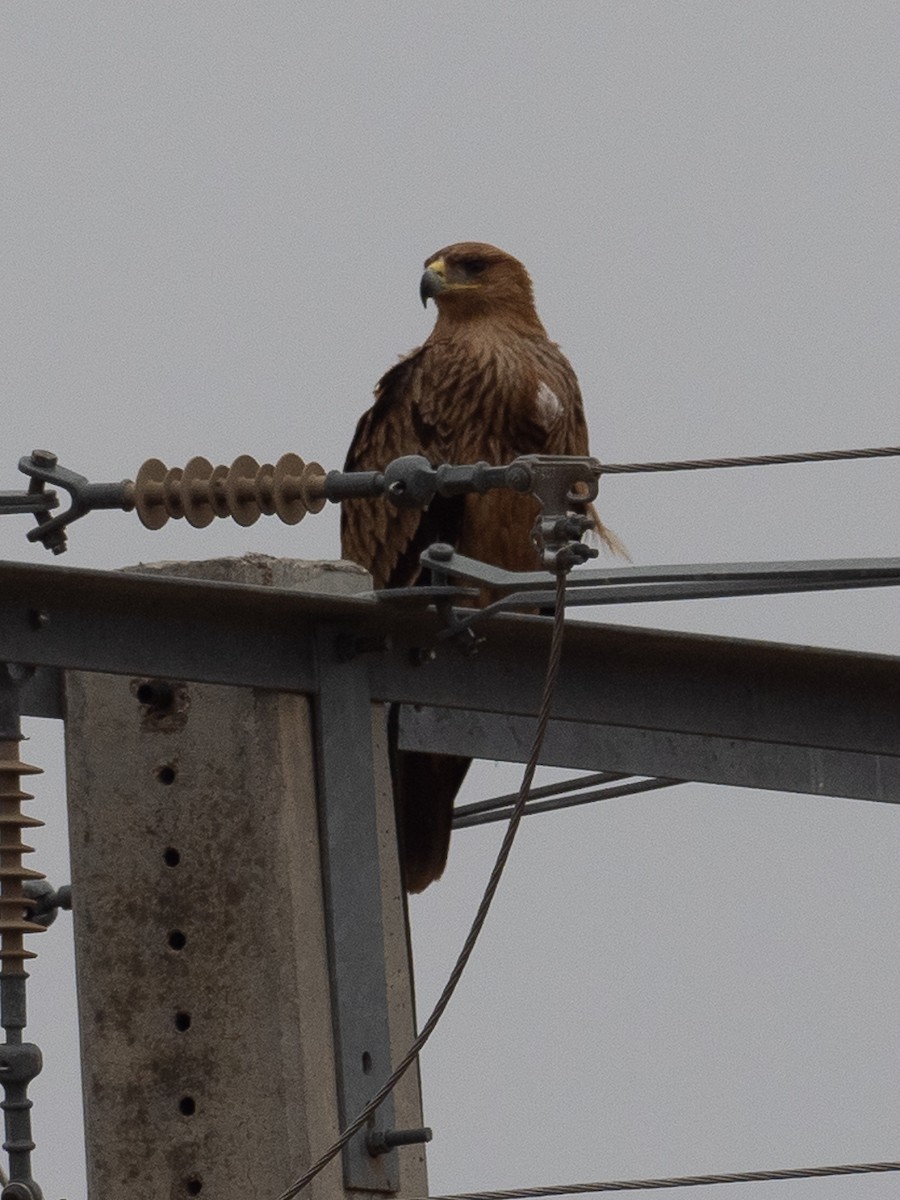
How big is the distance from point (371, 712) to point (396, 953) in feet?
1.36

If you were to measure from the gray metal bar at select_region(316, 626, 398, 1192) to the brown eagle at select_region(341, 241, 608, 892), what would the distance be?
9.89 ft

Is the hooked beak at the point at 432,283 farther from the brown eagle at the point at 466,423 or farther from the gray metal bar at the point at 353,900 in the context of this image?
the gray metal bar at the point at 353,900

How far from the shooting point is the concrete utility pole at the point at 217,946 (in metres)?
4.49

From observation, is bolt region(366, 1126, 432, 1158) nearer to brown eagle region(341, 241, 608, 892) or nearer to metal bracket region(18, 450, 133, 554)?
metal bracket region(18, 450, 133, 554)

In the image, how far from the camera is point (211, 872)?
4605 mm

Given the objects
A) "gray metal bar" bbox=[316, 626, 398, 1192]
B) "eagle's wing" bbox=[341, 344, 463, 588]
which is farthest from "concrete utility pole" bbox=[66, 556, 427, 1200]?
"eagle's wing" bbox=[341, 344, 463, 588]

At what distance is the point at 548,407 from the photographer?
796 cm

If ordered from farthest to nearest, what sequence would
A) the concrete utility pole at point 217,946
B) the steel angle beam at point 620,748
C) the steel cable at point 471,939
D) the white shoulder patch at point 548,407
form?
the white shoulder patch at point 548,407, the steel angle beam at point 620,748, the concrete utility pole at point 217,946, the steel cable at point 471,939

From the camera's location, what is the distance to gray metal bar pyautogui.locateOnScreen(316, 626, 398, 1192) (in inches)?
179

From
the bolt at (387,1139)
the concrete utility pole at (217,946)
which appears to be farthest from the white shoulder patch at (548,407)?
the bolt at (387,1139)

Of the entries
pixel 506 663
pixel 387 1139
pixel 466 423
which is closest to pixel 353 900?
pixel 387 1139

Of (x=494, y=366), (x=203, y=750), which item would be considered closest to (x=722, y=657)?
(x=203, y=750)

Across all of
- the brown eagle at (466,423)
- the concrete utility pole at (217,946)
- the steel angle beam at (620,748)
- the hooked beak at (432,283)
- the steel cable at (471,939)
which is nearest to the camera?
the steel cable at (471,939)

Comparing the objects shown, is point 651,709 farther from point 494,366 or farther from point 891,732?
point 494,366
